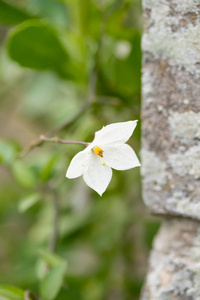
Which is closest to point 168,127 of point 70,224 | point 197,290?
point 197,290

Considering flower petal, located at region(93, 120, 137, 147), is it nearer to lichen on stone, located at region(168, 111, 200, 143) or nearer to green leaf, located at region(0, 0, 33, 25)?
lichen on stone, located at region(168, 111, 200, 143)

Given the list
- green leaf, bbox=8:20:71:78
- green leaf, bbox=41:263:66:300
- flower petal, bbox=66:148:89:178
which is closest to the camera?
flower petal, bbox=66:148:89:178

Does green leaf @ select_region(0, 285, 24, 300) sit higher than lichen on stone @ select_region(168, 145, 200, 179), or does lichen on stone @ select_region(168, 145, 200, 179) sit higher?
lichen on stone @ select_region(168, 145, 200, 179)

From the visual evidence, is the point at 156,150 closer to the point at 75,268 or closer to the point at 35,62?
the point at 35,62

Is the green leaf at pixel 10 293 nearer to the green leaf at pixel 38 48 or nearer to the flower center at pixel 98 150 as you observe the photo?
the flower center at pixel 98 150

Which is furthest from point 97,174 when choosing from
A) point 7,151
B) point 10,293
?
point 7,151

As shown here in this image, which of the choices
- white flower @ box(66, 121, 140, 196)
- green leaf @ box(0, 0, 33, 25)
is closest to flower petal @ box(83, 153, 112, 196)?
white flower @ box(66, 121, 140, 196)

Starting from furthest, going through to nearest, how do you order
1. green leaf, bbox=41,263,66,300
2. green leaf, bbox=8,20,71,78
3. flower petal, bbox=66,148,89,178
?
green leaf, bbox=8,20,71,78 < green leaf, bbox=41,263,66,300 < flower petal, bbox=66,148,89,178

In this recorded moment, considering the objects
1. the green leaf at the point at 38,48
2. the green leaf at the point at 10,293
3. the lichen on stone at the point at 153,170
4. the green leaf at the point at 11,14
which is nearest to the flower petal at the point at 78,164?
the lichen on stone at the point at 153,170
